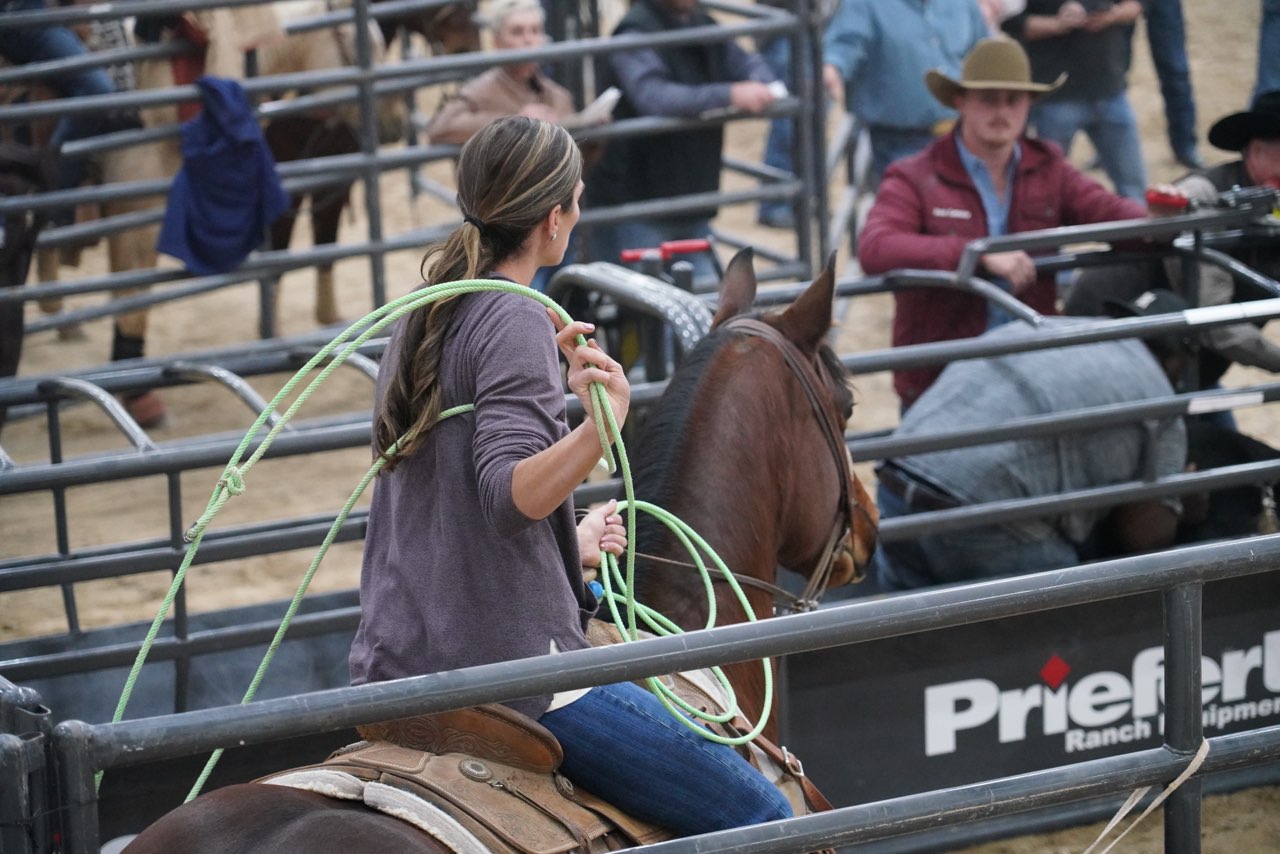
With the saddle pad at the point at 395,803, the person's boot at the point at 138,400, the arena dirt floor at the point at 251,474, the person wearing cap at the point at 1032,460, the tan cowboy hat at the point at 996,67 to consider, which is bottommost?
the arena dirt floor at the point at 251,474

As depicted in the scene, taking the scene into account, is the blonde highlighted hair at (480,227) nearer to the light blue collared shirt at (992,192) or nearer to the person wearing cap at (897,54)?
the light blue collared shirt at (992,192)

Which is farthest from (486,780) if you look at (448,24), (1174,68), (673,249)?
(1174,68)

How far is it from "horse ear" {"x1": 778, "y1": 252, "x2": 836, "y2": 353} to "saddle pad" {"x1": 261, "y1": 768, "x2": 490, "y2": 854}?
1.39 meters

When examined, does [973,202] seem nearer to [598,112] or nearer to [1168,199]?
[1168,199]

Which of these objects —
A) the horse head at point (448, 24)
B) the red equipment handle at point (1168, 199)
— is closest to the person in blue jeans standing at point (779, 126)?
the horse head at point (448, 24)

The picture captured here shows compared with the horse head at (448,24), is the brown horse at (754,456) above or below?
below

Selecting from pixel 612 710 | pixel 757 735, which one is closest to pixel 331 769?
pixel 612 710

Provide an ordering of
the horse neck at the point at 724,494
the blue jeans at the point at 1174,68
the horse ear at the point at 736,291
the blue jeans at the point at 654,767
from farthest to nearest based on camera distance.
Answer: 1. the blue jeans at the point at 1174,68
2. the horse ear at the point at 736,291
3. the horse neck at the point at 724,494
4. the blue jeans at the point at 654,767

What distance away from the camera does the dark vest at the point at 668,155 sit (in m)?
7.36

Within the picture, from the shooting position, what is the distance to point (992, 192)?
212 inches

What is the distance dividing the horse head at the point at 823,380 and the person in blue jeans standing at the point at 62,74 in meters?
4.31

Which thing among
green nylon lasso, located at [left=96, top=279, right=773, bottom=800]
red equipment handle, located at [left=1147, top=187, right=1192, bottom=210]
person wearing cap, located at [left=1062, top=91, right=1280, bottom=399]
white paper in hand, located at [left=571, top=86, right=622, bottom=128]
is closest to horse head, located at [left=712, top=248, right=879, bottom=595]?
green nylon lasso, located at [left=96, top=279, right=773, bottom=800]

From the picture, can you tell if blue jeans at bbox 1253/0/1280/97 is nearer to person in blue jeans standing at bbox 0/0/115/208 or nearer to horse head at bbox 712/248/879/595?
person in blue jeans standing at bbox 0/0/115/208

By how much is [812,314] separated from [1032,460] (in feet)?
5.32
